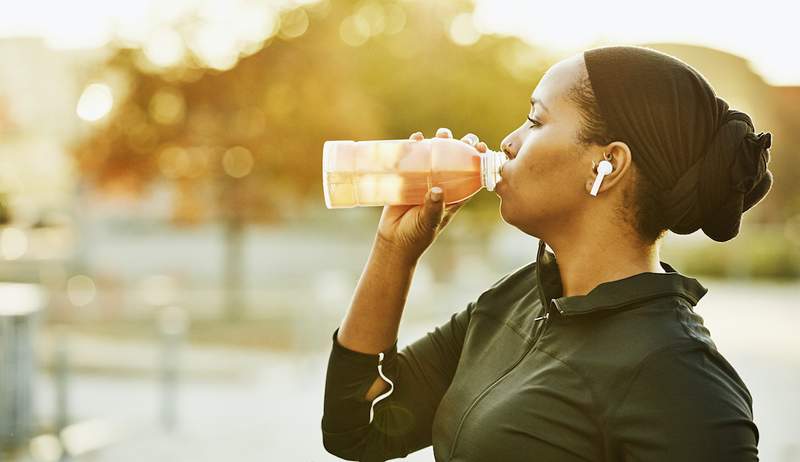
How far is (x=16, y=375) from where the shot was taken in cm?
703

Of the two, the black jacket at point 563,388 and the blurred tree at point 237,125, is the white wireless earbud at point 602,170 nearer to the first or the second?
the black jacket at point 563,388

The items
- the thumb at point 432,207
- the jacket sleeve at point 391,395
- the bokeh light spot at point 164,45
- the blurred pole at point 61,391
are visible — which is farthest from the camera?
the bokeh light spot at point 164,45

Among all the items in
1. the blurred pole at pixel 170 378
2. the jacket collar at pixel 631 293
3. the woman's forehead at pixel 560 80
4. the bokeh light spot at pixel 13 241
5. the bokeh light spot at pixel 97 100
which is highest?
the bokeh light spot at pixel 97 100

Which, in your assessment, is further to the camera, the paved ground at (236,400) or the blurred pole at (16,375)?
the paved ground at (236,400)

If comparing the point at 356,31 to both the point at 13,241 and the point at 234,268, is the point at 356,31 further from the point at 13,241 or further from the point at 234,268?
the point at 13,241

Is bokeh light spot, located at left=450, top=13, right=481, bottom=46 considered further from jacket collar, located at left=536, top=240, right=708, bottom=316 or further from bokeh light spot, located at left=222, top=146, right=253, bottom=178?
jacket collar, located at left=536, top=240, right=708, bottom=316

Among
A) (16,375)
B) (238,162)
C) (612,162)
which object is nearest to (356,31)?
(238,162)

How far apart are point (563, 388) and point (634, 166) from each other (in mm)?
436

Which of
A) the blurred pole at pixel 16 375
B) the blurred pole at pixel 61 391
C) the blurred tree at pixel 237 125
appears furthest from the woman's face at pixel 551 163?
the blurred tree at pixel 237 125

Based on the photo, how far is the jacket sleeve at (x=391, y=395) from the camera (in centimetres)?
224

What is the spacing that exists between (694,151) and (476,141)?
63 cm

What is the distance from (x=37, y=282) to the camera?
67.8 feet

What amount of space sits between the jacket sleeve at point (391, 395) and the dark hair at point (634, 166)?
0.54 meters

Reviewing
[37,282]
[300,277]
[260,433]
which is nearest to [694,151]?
[260,433]
